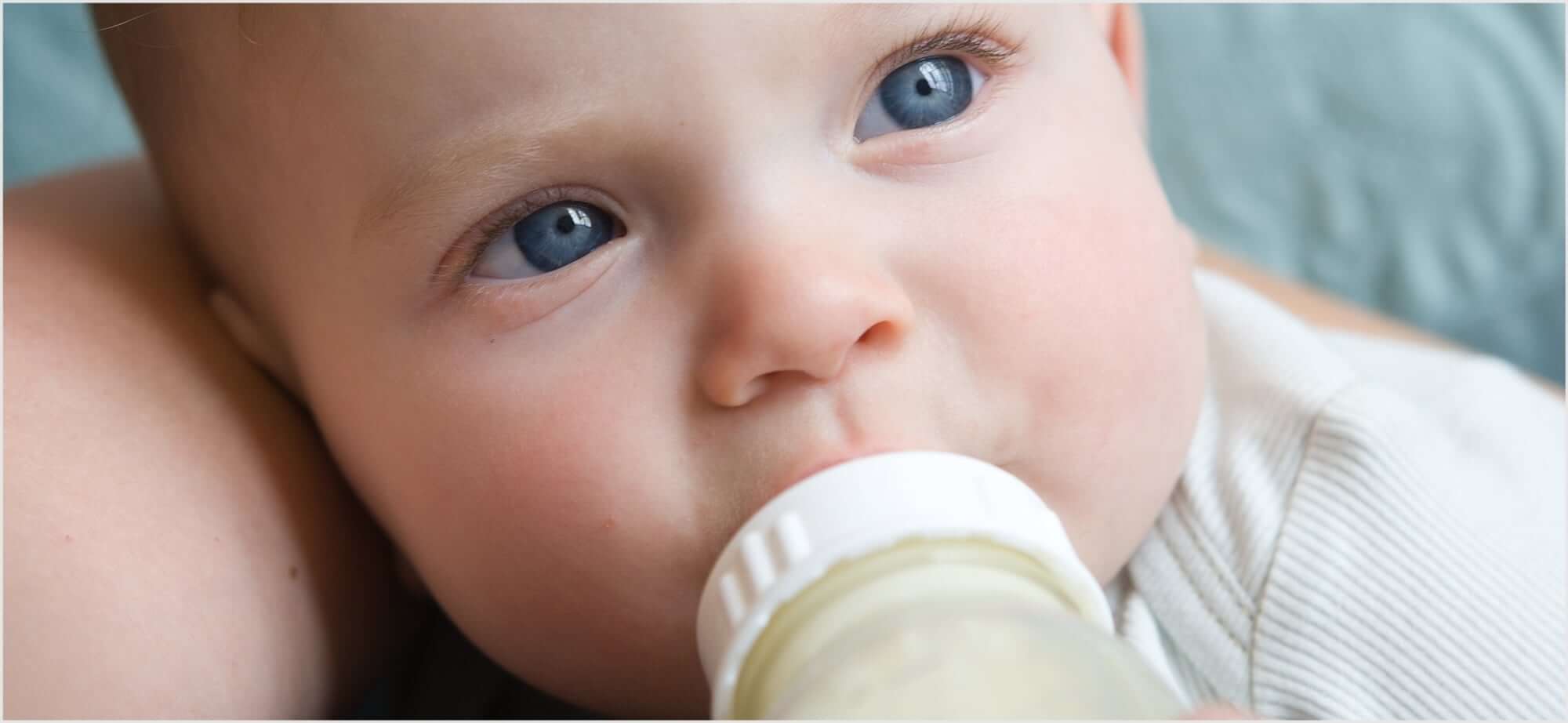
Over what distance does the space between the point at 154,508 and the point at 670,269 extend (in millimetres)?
328

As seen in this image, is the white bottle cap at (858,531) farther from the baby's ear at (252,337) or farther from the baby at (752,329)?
the baby's ear at (252,337)

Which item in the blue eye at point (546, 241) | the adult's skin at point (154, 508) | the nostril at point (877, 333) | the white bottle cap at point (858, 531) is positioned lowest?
the adult's skin at point (154, 508)

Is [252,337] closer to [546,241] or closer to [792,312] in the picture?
[546,241]

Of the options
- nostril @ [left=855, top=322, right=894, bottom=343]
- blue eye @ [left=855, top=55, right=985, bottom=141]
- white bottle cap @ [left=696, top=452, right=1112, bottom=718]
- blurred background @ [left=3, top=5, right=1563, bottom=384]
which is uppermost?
blue eye @ [left=855, top=55, right=985, bottom=141]

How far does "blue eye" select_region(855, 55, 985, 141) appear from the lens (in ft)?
2.22

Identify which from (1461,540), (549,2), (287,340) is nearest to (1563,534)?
(1461,540)

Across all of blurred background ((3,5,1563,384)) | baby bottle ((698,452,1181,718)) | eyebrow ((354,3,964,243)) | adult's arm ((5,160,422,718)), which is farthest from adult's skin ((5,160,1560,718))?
blurred background ((3,5,1563,384))

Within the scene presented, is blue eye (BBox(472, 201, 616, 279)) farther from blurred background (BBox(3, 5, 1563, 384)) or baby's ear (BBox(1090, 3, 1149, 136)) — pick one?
blurred background (BBox(3, 5, 1563, 384))

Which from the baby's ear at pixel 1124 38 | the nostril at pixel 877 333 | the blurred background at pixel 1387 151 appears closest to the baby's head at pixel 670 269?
the nostril at pixel 877 333

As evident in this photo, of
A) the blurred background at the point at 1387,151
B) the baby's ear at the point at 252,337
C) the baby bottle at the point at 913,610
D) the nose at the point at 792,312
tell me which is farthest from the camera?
the blurred background at the point at 1387,151

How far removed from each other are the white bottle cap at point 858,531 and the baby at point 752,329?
4cm

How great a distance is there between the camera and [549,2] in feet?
2.01

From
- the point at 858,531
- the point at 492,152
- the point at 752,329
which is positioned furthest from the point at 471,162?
the point at 858,531

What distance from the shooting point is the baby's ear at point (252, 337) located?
34.1 inches
